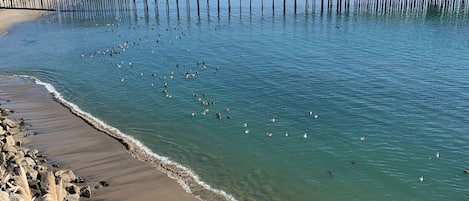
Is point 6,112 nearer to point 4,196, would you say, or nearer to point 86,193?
point 86,193

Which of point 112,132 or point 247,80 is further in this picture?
point 247,80

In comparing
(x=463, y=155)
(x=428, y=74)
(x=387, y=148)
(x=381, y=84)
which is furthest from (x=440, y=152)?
(x=428, y=74)

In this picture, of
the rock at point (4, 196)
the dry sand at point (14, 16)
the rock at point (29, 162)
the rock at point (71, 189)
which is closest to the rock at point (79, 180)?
the rock at point (71, 189)

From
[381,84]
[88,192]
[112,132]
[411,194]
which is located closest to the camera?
[88,192]

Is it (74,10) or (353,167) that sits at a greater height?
(74,10)

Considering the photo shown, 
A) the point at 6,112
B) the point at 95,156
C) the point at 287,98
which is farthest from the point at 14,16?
the point at 95,156

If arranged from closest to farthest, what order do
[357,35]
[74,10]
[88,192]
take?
[88,192] → [357,35] → [74,10]

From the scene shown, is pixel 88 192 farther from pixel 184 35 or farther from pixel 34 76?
pixel 184 35
